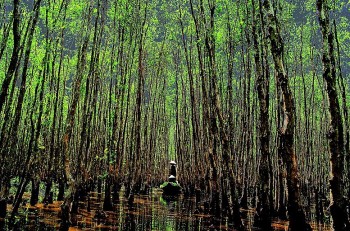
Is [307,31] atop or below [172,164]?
atop

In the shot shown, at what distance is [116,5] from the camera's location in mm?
14352

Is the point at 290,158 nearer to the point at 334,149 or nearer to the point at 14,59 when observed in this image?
the point at 334,149

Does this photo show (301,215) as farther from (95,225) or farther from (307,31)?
(307,31)

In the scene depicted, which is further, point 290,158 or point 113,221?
point 113,221

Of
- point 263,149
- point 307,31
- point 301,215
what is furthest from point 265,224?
point 307,31

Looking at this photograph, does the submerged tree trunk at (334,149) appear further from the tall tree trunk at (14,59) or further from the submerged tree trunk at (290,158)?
the tall tree trunk at (14,59)

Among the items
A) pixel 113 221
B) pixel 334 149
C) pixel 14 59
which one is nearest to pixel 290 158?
pixel 334 149

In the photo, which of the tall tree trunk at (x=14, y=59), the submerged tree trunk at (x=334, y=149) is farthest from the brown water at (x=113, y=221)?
the tall tree trunk at (x=14, y=59)

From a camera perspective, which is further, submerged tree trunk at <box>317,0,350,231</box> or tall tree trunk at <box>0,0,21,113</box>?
submerged tree trunk at <box>317,0,350,231</box>

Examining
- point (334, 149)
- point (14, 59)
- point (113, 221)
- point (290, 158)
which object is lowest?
point (113, 221)

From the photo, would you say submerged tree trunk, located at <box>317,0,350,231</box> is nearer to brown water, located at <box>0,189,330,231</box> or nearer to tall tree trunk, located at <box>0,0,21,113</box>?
brown water, located at <box>0,189,330,231</box>

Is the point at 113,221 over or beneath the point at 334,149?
beneath

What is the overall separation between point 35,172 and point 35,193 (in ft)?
2.91

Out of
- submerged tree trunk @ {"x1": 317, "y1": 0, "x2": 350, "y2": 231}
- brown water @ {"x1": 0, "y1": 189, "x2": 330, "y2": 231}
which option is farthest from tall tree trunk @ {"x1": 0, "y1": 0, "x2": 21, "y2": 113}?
submerged tree trunk @ {"x1": 317, "y1": 0, "x2": 350, "y2": 231}
